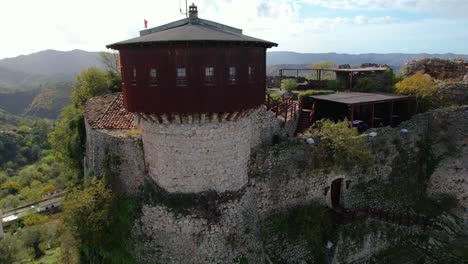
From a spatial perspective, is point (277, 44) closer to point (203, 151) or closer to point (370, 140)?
point (203, 151)

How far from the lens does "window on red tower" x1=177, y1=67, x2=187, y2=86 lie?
1182 cm

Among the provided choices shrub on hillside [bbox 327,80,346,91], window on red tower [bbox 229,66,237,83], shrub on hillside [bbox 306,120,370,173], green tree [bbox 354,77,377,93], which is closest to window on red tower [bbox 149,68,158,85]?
window on red tower [bbox 229,66,237,83]

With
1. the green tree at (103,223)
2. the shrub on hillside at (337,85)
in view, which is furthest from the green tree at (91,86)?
the shrub on hillside at (337,85)

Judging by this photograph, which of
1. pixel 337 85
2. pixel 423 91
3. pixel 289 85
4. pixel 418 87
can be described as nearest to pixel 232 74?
pixel 423 91

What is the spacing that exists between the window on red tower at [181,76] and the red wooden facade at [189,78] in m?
0.09

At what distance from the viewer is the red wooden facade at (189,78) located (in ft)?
38.4

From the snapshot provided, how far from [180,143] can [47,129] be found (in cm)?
Answer: 10473

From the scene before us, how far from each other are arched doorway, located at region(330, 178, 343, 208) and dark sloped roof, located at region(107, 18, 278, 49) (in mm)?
8428

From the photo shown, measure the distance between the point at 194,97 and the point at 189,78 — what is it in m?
0.70

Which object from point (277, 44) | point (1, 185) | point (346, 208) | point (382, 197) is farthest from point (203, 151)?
point (1, 185)

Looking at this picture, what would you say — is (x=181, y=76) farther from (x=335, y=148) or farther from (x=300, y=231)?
(x=300, y=231)

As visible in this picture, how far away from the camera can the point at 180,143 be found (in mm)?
12992

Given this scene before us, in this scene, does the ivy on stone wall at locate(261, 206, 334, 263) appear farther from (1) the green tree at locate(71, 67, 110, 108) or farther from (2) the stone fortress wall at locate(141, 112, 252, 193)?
(1) the green tree at locate(71, 67, 110, 108)

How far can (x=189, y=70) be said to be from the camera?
463 inches
